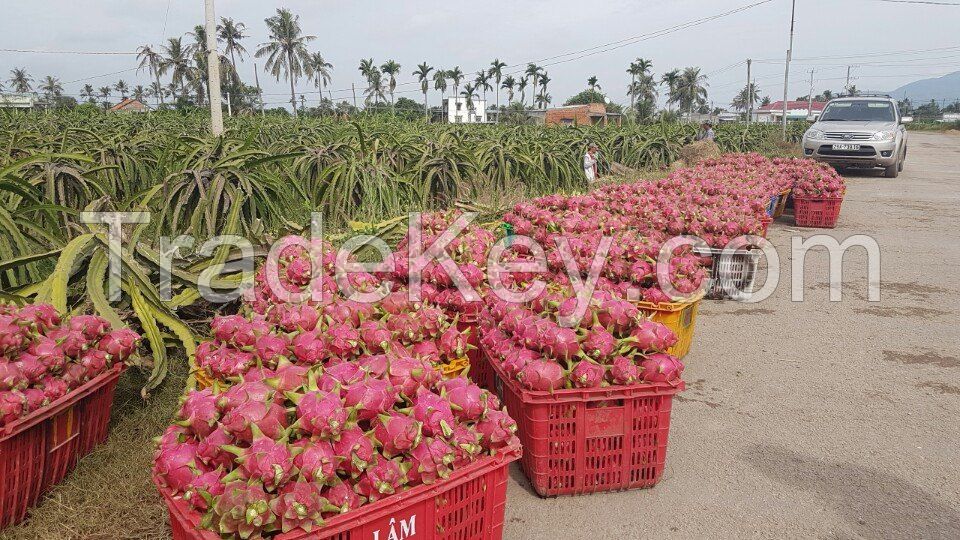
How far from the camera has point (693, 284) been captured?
13.2ft

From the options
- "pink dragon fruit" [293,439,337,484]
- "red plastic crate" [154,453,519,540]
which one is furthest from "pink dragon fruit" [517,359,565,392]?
"pink dragon fruit" [293,439,337,484]

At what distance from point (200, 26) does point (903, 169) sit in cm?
6603

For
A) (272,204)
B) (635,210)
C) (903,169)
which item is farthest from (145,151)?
(903,169)

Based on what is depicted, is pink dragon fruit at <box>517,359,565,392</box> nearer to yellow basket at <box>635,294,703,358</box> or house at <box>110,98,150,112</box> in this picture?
yellow basket at <box>635,294,703,358</box>

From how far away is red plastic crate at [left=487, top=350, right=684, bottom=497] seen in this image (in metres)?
2.62

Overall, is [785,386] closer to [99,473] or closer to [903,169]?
[99,473]

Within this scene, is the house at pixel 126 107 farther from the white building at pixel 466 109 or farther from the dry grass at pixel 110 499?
the white building at pixel 466 109

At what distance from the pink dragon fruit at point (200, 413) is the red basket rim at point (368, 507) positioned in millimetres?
169

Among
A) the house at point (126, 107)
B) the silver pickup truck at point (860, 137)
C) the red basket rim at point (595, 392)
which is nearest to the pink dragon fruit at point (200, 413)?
the red basket rim at point (595, 392)

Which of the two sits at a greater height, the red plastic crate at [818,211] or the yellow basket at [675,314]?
the red plastic crate at [818,211]

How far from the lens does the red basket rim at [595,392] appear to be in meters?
2.58

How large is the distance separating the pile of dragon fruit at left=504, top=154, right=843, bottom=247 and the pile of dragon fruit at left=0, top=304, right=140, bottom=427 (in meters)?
3.09

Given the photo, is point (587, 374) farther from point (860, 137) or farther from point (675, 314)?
point (860, 137)

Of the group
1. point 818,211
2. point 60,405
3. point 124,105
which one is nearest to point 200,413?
point 60,405
